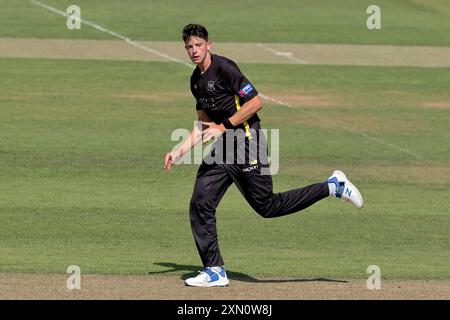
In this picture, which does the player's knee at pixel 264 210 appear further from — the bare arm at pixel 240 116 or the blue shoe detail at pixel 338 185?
the bare arm at pixel 240 116

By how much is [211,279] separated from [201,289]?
6.7 inches

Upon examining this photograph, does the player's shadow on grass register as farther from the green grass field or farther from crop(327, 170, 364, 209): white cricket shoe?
crop(327, 170, 364, 209): white cricket shoe

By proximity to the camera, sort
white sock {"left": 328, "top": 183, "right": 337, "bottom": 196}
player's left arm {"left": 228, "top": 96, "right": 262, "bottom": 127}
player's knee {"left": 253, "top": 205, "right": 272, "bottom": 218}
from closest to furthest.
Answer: player's left arm {"left": 228, "top": 96, "right": 262, "bottom": 127} → player's knee {"left": 253, "top": 205, "right": 272, "bottom": 218} → white sock {"left": 328, "top": 183, "right": 337, "bottom": 196}

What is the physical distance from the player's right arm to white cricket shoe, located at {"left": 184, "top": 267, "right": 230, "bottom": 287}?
112 centimetres

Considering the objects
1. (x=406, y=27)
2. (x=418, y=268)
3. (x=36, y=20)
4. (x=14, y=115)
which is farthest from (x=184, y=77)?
(x=418, y=268)

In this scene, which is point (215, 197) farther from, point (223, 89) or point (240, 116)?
point (223, 89)

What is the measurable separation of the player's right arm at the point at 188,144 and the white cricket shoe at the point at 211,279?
1122 mm

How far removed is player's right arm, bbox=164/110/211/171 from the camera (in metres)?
12.4

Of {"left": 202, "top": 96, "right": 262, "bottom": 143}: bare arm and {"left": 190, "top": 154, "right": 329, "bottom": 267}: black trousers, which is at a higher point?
{"left": 202, "top": 96, "right": 262, "bottom": 143}: bare arm

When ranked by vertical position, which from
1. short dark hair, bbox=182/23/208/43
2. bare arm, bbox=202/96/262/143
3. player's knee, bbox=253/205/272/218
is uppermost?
short dark hair, bbox=182/23/208/43

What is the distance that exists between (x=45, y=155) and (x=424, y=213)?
689 centimetres

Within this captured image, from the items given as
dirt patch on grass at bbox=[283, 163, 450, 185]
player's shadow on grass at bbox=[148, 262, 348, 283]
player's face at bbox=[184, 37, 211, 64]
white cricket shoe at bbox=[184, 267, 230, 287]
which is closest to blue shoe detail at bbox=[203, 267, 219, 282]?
white cricket shoe at bbox=[184, 267, 230, 287]

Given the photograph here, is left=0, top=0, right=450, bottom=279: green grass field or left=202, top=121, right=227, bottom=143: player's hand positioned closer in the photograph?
left=202, top=121, right=227, bottom=143: player's hand

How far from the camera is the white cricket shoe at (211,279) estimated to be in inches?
488
